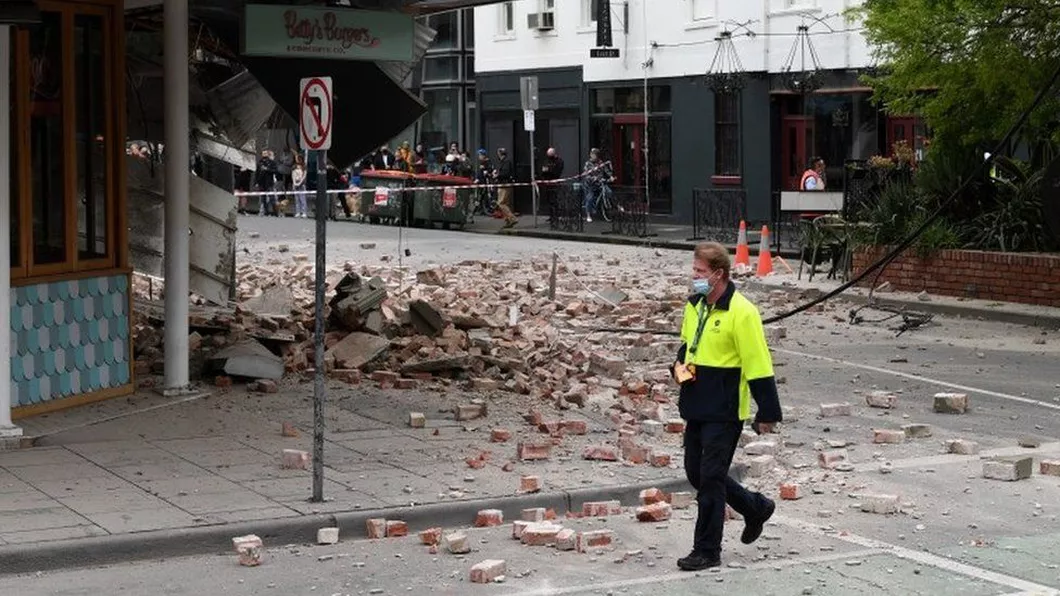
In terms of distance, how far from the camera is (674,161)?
43.4 m

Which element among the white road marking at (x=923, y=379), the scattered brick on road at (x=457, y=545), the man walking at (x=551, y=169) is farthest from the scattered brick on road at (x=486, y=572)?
the man walking at (x=551, y=169)

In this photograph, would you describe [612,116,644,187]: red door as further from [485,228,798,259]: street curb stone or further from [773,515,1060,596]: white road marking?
[773,515,1060,596]: white road marking

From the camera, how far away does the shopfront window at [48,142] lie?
1327cm

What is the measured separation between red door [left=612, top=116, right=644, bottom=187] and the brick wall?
68.1 feet

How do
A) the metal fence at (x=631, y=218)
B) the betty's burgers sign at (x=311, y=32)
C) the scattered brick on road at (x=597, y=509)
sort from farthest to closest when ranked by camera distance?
the metal fence at (x=631, y=218)
the betty's burgers sign at (x=311, y=32)
the scattered brick on road at (x=597, y=509)

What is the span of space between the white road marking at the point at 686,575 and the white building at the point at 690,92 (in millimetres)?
27803

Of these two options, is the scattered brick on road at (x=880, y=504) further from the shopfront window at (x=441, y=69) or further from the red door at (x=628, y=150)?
the shopfront window at (x=441, y=69)

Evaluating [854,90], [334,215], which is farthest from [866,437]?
[334,215]

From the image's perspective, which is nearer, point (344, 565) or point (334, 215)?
point (344, 565)

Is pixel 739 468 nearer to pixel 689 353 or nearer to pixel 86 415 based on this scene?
pixel 689 353

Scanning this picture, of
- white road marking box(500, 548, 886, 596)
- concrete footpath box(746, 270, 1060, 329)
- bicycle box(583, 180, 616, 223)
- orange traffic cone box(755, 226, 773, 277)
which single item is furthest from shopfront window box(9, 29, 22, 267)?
bicycle box(583, 180, 616, 223)

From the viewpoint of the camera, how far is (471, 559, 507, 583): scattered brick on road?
892cm

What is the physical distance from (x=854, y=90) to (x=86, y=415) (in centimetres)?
2672

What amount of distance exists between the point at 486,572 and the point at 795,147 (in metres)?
32.0
